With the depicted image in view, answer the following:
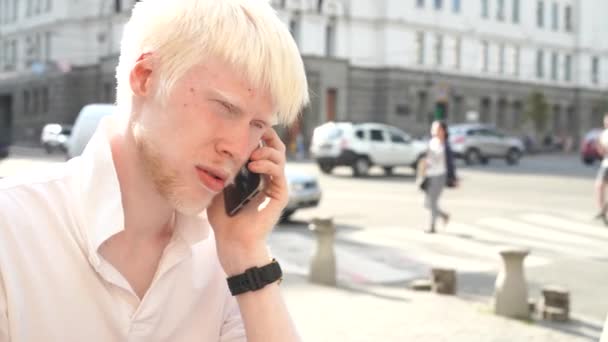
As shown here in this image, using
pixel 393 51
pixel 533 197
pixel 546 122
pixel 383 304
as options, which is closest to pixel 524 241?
pixel 383 304

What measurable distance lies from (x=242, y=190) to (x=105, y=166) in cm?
38

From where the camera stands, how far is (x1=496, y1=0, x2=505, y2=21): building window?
54938 mm

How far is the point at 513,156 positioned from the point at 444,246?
1021 inches

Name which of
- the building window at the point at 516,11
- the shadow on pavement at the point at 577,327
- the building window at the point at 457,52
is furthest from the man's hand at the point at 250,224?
the building window at the point at 516,11

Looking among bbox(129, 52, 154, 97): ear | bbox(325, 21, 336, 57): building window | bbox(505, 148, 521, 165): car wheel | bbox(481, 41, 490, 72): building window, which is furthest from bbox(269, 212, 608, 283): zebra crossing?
bbox(481, 41, 490, 72): building window

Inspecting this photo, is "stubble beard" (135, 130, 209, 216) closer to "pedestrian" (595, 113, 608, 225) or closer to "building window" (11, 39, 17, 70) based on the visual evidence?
"pedestrian" (595, 113, 608, 225)

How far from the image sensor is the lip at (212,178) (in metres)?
1.72

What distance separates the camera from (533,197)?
1916 cm

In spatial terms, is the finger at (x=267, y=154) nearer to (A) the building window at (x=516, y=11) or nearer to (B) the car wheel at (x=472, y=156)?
(B) the car wheel at (x=472, y=156)

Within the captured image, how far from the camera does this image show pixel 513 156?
118 feet

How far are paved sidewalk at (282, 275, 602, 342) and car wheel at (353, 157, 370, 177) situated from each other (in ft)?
59.2

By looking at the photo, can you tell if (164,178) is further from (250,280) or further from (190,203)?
(250,280)

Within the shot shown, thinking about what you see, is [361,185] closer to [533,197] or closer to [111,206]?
[533,197]

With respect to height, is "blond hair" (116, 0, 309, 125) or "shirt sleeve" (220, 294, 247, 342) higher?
"blond hair" (116, 0, 309, 125)
